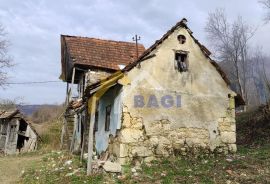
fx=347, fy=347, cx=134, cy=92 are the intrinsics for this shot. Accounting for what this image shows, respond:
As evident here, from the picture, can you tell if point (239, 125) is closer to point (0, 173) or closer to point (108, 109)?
point (108, 109)

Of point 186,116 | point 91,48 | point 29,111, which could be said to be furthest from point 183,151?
point 29,111

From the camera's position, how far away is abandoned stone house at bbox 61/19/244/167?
11.9m

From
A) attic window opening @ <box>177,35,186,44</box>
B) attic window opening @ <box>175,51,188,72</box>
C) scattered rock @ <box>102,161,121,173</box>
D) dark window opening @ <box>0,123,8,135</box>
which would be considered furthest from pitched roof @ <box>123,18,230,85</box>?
dark window opening @ <box>0,123,8,135</box>

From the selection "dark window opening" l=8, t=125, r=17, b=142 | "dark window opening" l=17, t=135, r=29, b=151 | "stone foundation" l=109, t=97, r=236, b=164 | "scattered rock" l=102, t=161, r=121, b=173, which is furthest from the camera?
"dark window opening" l=17, t=135, r=29, b=151

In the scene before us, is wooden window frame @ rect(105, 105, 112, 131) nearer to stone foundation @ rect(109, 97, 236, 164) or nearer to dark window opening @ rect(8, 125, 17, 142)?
stone foundation @ rect(109, 97, 236, 164)

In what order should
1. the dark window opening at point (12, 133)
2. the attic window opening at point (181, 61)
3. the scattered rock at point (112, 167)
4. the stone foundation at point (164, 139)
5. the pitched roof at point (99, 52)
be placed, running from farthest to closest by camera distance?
the dark window opening at point (12, 133)
the pitched roof at point (99, 52)
the attic window opening at point (181, 61)
the stone foundation at point (164, 139)
the scattered rock at point (112, 167)

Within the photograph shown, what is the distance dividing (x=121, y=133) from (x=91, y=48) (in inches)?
345

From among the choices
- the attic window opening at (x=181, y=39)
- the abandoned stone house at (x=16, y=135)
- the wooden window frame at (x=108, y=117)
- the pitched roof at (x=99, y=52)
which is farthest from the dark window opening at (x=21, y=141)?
the attic window opening at (x=181, y=39)

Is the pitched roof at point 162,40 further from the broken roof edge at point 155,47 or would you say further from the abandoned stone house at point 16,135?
the abandoned stone house at point 16,135

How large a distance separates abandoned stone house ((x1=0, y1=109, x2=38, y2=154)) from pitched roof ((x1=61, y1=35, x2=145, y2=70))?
850 cm

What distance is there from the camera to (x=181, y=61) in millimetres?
13266

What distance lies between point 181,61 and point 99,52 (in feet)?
23.5

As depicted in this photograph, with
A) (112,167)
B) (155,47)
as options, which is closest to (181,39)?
(155,47)

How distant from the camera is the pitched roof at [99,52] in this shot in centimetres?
1838
